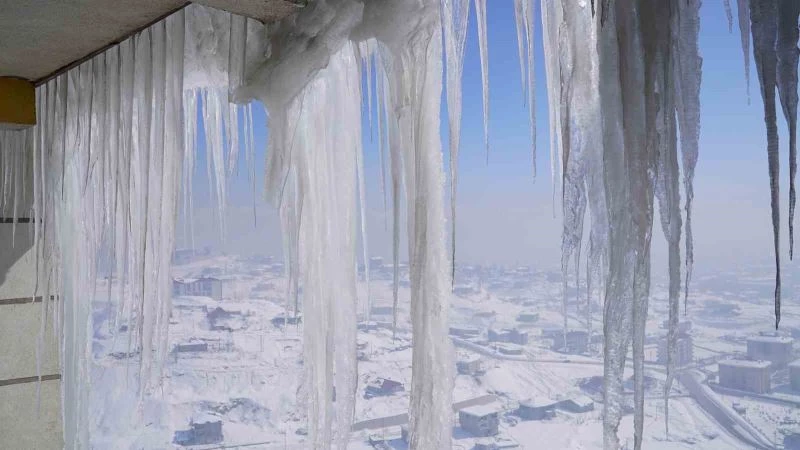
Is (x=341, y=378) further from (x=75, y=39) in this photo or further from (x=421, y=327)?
(x=75, y=39)

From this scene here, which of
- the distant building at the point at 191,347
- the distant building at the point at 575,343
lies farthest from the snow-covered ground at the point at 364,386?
the distant building at the point at 575,343

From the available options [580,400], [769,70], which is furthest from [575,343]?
[580,400]

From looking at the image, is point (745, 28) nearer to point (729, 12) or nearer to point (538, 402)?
point (729, 12)

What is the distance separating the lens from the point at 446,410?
1.15 m

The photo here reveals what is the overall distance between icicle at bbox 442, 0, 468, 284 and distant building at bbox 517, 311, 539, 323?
2185cm

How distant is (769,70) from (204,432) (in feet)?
58.6

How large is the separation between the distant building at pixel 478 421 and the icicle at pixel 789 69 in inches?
706

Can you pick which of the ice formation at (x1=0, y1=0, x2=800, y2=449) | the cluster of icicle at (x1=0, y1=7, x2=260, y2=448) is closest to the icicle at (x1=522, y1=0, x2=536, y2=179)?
the ice formation at (x1=0, y1=0, x2=800, y2=449)

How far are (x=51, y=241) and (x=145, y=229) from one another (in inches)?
43.5

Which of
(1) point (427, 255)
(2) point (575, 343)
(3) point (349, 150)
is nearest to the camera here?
(1) point (427, 255)

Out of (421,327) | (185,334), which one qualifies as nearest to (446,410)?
(421,327)

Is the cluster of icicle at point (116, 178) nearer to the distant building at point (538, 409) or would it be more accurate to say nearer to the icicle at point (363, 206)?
the icicle at point (363, 206)

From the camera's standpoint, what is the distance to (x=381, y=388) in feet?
62.1

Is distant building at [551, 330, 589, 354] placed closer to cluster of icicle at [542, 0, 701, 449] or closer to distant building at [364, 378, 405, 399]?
cluster of icicle at [542, 0, 701, 449]
